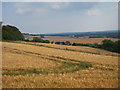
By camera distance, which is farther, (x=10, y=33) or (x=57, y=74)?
(x=10, y=33)

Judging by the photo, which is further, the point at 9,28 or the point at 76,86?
the point at 9,28

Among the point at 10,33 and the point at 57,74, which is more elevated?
the point at 10,33

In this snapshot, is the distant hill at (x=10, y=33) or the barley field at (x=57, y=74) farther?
the distant hill at (x=10, y=33)

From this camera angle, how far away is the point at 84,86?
459 centimetres

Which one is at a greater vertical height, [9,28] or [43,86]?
[9,28]

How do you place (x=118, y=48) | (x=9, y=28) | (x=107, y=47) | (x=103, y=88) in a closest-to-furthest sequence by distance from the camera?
(x=103, y=88) → (x=118, y=48) → (x=107, y=47) → (x=9, y=28)

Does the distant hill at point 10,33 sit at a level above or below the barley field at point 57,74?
above

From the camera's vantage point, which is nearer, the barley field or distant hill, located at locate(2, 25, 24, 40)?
the barley field

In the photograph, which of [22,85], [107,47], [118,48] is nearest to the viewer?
[22,85]

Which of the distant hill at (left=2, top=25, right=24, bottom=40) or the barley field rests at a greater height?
the distant hill at (left=2, top=25, right=24, bottom=40)

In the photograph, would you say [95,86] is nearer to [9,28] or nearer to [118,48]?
[118,48]

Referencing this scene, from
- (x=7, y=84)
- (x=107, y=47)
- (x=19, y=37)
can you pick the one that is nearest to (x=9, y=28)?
(x=19, y=37)

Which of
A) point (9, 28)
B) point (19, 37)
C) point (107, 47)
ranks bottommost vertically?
point (107, 47)

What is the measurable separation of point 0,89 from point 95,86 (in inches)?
136
